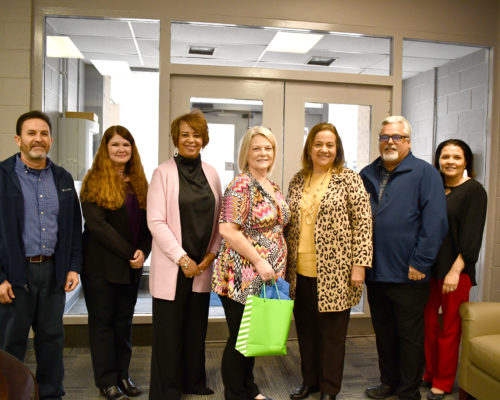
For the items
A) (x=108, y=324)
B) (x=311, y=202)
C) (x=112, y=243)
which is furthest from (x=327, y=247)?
(x=108, y=324)

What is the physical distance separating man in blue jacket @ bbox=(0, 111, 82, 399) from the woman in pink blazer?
45 centimetres

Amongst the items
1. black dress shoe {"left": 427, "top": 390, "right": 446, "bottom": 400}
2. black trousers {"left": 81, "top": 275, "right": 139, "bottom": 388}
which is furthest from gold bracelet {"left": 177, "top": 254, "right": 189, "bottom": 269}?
black dress shoe {"left": 427, "top": 390, "right": 446, "bottom": 400}

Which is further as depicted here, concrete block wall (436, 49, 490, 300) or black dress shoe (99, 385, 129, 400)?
concrete block wall (436, 49, 490, 300)

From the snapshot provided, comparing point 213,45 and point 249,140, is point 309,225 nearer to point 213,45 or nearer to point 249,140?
point 249,140

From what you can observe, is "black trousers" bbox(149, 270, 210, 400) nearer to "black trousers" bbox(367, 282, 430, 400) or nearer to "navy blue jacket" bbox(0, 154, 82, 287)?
"navy blue jacket" bbox(0, 154, 82, 287)

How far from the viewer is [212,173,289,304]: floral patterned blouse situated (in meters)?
2.16

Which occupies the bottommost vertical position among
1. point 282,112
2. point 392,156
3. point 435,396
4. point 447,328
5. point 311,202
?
point 435,396

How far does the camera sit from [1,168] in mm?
2117

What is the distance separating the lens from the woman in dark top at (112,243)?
2309 millimetres

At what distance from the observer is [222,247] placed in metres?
2.26

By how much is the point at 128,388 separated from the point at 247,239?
1193 mm

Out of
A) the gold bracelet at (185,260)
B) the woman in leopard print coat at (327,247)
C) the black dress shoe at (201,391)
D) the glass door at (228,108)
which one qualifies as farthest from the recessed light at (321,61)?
the black dress shoe at (201,391)

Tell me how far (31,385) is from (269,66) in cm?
291

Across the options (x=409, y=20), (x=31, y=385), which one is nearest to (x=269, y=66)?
(x=409, y=20)
